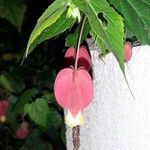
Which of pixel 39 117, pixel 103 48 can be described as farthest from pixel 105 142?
pixel 39 117

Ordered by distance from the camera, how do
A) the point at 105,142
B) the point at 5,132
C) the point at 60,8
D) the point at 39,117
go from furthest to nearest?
1. the point at 5,132
2. the point at 39,117
3. the point at 105,142
4. the point at 60,8

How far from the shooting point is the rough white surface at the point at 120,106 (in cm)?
59

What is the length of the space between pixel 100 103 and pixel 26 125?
67cm

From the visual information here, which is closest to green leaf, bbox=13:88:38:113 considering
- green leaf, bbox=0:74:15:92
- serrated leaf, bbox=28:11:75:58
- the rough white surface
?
green leaf, bbox=0:74:15:92

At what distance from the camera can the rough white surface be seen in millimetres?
590

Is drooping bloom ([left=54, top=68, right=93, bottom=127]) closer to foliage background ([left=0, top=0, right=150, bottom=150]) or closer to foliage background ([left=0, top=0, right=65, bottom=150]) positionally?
foliage background ([left=0, top=0, right=150, bottom=150])

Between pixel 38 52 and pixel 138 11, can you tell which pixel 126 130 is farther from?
pixel 38 52

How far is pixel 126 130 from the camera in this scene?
64cm

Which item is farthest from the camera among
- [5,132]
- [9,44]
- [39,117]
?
[9,44]

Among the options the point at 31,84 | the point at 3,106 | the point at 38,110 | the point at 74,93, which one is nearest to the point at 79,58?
the point at 74,93

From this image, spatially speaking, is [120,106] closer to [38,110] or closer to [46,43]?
[38,110]

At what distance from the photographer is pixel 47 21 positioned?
0.37 m

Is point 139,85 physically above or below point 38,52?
below

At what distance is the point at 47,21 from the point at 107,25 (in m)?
0.05
